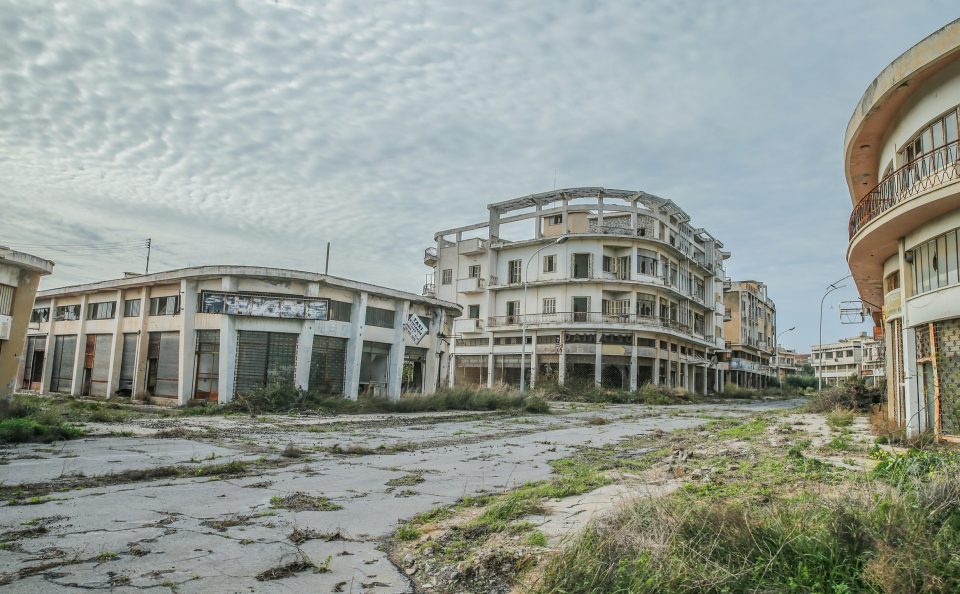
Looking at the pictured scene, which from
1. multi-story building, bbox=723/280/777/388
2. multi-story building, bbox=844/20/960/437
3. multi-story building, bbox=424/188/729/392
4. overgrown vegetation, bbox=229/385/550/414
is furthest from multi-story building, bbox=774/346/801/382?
multi-story building, bbox=844/20/960/437

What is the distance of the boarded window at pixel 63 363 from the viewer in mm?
31234

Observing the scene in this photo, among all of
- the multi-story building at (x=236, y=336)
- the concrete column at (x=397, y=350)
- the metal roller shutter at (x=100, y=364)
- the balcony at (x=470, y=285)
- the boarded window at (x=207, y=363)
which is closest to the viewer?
the multi-story building at (x=236, y=336)

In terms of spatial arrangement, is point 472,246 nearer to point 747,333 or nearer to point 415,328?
point 415,328

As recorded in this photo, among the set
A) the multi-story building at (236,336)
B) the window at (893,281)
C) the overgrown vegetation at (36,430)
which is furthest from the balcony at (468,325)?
the overgrown vegetation at (36,430)

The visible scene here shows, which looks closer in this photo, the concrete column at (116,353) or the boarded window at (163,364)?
the boarded window at (163,364)

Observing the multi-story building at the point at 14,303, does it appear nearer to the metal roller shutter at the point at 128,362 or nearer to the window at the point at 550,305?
the metal roller shutter at the point at 128,362

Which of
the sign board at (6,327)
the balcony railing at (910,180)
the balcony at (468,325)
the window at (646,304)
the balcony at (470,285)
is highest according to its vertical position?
the balcony at (470,285)

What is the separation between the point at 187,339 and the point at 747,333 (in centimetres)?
7066

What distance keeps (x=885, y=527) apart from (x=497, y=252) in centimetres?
4864

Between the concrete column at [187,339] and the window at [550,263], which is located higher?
the window at [550,263]

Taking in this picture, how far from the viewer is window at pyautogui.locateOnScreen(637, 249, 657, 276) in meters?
48.1

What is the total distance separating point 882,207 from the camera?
1533 centimetres

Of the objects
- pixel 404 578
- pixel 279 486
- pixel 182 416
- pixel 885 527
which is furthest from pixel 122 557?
pixel 182 416

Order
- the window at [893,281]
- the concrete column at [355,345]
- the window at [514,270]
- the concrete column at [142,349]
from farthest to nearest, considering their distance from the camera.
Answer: the window at [514,270] → the concrete column at [142,349] → the concrete column at [355,345] → the window at [893,281]
